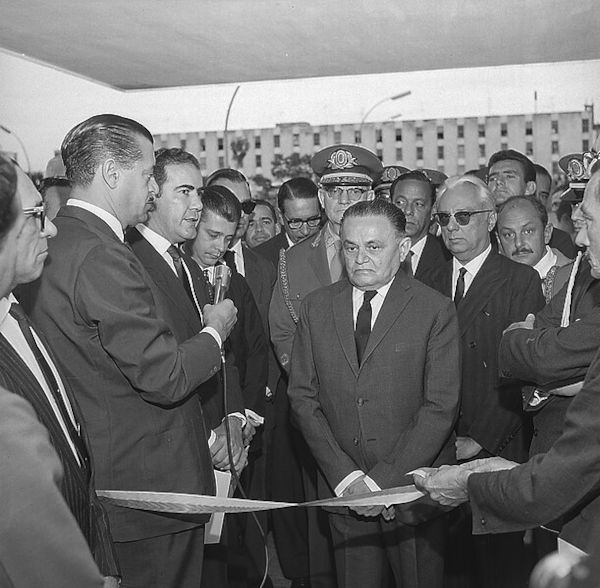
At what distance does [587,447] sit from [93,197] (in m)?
2.15

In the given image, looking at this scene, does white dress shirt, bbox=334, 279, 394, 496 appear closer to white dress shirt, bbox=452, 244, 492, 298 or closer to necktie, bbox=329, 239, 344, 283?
white dress shirt, bbox=452, 244, 492, 298

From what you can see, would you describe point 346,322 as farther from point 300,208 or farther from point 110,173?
point 300,208

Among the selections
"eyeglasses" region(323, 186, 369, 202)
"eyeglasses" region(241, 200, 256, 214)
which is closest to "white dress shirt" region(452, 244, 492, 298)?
"eyeglasses" region(323, 186, 369, 202)

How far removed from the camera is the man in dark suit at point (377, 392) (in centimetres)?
403

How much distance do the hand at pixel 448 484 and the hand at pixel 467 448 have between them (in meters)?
1.45

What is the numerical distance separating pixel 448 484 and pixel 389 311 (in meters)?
1.15

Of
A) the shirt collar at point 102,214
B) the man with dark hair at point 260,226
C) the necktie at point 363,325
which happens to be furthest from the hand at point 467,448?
the man with dark hair at point 260,226

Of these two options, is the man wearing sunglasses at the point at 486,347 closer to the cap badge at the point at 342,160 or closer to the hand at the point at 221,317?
the cap badge at the point at 342,160

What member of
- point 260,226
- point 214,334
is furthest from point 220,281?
point 260,226

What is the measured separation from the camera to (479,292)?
195 inches

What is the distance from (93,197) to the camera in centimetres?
348

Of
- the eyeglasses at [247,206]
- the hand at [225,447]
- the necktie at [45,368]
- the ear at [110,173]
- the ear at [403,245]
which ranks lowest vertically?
the hand at [225,447]

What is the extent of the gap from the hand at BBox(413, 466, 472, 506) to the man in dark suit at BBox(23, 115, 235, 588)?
0.98 meters

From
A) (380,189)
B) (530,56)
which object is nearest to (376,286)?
(380,189)
